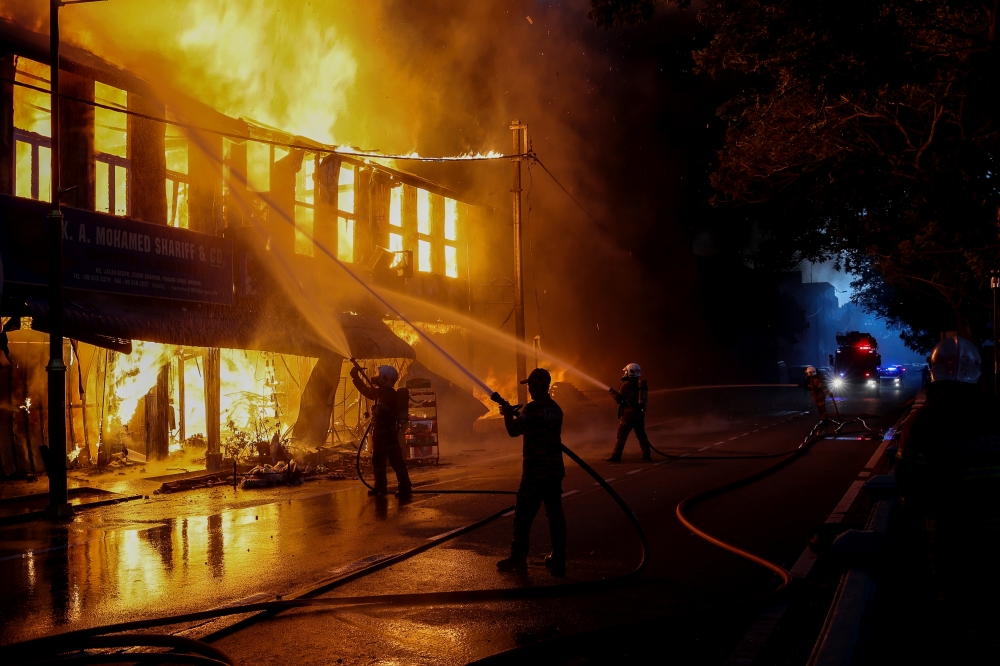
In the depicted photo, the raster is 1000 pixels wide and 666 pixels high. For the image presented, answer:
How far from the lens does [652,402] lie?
39.9 m

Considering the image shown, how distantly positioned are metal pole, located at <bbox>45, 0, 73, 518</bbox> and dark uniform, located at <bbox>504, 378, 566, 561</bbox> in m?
7.58

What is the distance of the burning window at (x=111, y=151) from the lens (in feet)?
57.0

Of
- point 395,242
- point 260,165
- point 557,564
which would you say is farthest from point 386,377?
point 395,242

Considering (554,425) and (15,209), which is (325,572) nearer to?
(554,425)

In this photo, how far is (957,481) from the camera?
386 centimetres

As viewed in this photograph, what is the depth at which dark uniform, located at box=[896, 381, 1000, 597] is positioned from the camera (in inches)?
149

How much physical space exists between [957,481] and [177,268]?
1652 centimetres

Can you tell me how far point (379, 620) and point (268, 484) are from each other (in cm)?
1033

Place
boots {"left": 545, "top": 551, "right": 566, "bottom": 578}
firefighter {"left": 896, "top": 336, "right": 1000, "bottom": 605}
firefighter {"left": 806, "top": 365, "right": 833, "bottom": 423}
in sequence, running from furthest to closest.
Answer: firefighter {"left": 806, "top": 365, "right": 833, "bottom": 423}, boots {"left": 545, "top": 551, "right": 566, "bottom": 578}, firefighter {"left": 896, "top": 336, "right": 1000, "bottom": 605}

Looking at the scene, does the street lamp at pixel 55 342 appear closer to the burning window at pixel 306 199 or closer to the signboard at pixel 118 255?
the signboard at pixel 118 255

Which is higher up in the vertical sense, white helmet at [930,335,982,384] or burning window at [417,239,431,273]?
burning window at [417,239,431,273]

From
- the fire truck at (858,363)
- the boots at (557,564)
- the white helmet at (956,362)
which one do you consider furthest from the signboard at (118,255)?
the fire truck at (858,363)

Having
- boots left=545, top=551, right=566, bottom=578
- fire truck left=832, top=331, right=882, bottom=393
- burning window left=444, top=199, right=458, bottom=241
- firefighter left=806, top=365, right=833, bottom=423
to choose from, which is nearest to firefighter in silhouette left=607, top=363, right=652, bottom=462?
firefighter left=806, top=365, right=833, bottom=423

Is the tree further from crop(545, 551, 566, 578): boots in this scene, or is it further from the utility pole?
crop(545, 551, 566, 578): boots
